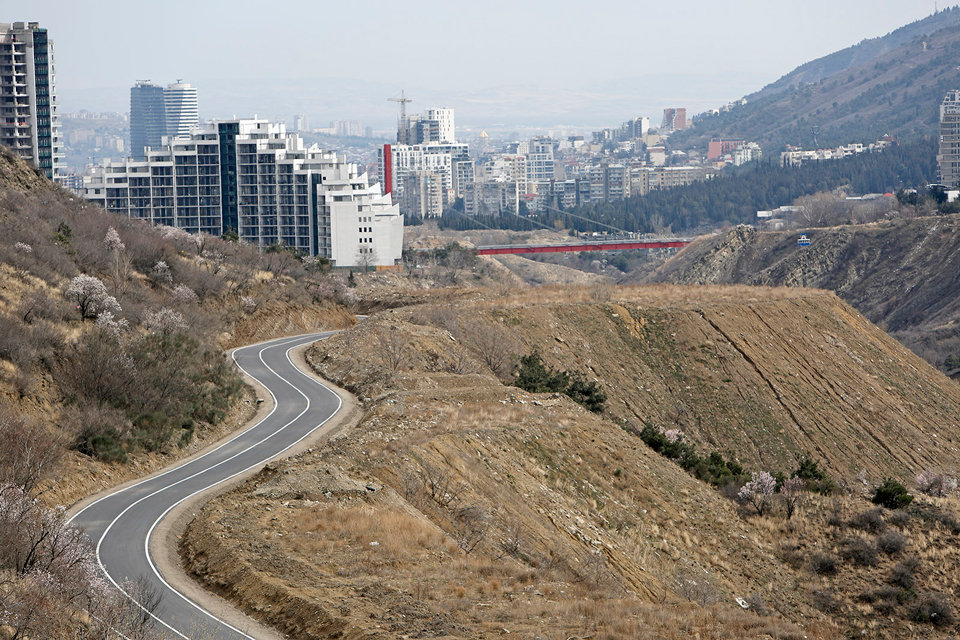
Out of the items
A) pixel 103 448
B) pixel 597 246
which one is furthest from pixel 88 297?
pixel 597 246

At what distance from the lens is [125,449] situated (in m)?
26.6

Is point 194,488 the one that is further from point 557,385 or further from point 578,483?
point 557,385

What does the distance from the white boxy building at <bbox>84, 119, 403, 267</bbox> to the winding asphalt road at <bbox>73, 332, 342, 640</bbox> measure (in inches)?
2704

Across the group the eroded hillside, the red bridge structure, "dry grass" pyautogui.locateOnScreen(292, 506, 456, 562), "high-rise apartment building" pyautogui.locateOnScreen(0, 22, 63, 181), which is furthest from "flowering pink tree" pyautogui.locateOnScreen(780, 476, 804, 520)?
the red bridge structure

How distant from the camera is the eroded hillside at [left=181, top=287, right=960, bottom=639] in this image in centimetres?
1642

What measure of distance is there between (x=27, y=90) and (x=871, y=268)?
94763 mm

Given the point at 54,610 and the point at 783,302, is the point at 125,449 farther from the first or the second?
the point at 783,302

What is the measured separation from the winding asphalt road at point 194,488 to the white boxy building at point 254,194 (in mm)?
68670

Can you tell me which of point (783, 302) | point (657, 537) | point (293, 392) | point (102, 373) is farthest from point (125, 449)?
point (783, 302)

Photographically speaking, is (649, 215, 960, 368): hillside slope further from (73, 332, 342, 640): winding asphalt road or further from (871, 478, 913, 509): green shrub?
(73, 332, 342, 640): winding asphalt road

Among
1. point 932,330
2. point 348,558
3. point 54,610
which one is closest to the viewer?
point 54,610

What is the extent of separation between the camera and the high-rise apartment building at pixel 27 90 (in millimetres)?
113562

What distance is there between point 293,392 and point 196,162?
264 feet

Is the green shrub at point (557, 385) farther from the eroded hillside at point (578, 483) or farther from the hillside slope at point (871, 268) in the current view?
the hillside slope at point (871, 268)
